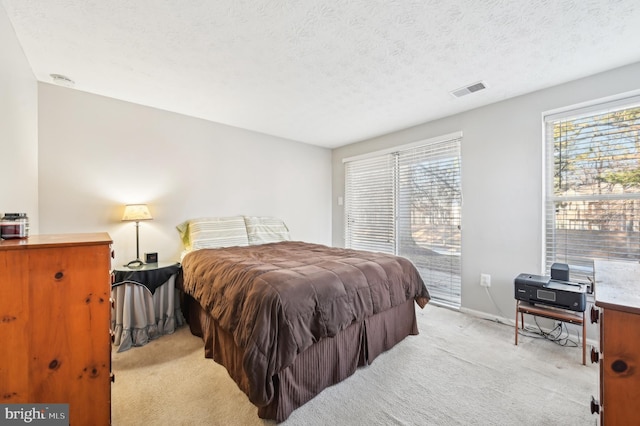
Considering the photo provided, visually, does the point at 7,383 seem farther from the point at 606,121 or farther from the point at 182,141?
the point at 606,121

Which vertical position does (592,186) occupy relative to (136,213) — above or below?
above

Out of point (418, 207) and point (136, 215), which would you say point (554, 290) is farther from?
point (136, 215)

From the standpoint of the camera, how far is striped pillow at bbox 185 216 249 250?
298 centimetres

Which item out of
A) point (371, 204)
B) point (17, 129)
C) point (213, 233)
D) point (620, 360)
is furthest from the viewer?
point (371, 204)

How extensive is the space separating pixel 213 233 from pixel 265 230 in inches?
28.5

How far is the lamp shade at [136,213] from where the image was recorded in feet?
8.65

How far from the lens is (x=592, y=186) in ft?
7.59

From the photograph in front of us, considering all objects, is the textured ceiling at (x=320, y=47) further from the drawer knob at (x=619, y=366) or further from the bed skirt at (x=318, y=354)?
the bed skirt at (x=318, y=354)

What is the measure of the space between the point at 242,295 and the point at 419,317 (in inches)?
85.7

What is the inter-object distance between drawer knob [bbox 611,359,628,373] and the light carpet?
0.97 m

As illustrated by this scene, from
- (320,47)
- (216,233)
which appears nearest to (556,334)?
(320,47)

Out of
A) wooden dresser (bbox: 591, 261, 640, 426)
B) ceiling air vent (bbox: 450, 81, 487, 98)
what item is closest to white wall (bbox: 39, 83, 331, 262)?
ceiling air vent (bbox: 450, 81, 487, 98)

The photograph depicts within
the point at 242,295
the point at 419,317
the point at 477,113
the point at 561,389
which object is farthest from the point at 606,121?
the point at 242,295

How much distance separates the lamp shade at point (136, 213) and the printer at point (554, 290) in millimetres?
3654
